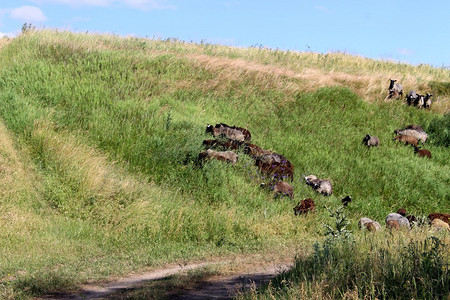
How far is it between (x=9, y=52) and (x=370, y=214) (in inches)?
688

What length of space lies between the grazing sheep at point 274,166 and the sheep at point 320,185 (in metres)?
0.62

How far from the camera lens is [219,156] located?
16609 mm

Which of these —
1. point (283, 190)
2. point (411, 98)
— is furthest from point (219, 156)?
point (411, 98)

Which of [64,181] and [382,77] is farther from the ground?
[382,77]

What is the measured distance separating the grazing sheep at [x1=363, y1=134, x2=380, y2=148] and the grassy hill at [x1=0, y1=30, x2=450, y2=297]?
41 centimetres

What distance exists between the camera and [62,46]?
2452 cm

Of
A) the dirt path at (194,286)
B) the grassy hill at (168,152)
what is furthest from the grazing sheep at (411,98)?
the dirt path at (194,286)

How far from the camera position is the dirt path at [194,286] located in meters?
8.66

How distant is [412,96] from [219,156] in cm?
1328

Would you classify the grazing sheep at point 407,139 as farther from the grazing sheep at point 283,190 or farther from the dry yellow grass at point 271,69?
the grazing sheep at point 283,190

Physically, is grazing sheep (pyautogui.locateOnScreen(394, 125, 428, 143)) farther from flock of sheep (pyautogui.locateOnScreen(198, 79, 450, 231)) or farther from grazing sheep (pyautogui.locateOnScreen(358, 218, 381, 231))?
grazing sheep (pyautogui.locateOnScreen(358, 218, 381, 231))

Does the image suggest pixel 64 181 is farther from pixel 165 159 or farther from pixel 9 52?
pixel 9 52

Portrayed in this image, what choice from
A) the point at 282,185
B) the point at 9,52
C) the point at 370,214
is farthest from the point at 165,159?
the point at 9,52

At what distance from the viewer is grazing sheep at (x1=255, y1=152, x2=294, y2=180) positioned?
16.7 m
